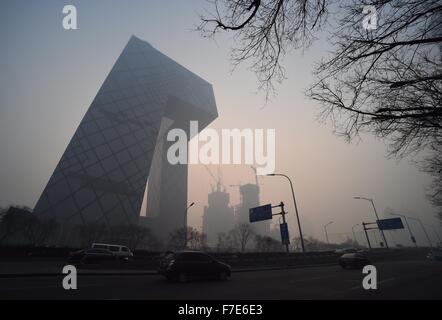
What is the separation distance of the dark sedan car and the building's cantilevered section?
230 feet

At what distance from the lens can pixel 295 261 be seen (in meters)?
25.9

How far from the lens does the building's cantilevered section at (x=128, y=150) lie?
248 ft

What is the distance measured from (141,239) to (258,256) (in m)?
54.8

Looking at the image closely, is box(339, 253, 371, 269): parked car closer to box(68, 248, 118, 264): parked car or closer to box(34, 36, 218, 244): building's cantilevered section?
box(68, 248, 118, 264): parked car

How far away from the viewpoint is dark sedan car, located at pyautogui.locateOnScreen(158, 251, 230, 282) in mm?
11001

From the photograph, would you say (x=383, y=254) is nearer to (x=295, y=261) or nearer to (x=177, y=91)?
(x=295, y=261)

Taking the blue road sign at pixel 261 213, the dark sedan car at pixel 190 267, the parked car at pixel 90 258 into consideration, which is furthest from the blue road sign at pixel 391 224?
the parked car at pixel 90 258

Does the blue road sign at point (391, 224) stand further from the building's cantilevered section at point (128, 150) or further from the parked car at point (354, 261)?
the building's cantilevered section at point (128, 150)

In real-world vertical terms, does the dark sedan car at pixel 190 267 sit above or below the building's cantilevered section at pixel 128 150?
below

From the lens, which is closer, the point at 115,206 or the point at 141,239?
the point at 141,239

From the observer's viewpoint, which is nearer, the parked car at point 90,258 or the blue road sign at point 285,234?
the parked car at point 90,258

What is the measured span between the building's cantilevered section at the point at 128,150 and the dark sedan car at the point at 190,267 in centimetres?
7010
